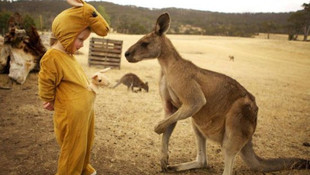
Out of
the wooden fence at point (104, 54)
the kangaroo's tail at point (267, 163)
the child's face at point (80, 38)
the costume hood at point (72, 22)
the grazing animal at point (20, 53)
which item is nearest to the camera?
the costume hood at point (72, 22)

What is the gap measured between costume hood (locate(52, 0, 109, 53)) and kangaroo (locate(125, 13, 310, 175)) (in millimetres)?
757

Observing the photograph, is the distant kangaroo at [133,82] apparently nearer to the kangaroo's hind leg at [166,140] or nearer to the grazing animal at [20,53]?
the grazing animal at [20,53]

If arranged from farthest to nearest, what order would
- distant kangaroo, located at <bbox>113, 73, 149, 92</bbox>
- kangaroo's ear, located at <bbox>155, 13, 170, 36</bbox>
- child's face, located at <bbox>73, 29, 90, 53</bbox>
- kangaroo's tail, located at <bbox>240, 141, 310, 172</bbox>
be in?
distant kangaroo, located at <bbox>113, 73, 149, 92</bbox> < kangaroo's tail, located at <bbox>240, 141, 310, 172</bbox> < kangaroo's ear, located at <bbox>155, 13, 170, 36</bbox> < child's face, located at <bbox>73, 29, 90, 53</bbox>

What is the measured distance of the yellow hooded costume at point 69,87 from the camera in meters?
2.08

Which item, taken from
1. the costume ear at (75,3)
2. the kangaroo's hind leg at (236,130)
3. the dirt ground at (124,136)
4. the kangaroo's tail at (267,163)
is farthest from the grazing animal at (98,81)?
the kangaroo's tail at (267,163)

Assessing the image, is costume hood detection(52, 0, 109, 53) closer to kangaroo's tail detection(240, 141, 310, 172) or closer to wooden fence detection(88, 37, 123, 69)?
kangaroo's tail detection(240, 141, 310, 172)

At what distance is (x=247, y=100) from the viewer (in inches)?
104

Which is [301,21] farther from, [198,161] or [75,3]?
[75,3]

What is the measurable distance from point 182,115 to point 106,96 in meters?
4.34

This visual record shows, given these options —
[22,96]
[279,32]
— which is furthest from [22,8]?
[279,32]

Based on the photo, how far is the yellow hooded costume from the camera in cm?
208

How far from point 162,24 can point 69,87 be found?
4.17 ft

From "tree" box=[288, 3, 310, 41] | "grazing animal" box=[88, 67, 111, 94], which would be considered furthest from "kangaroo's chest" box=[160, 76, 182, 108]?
"tree" box=[288, 3, 310, 41]

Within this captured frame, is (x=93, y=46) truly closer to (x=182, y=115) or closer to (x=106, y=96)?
(x=106, y=96)
